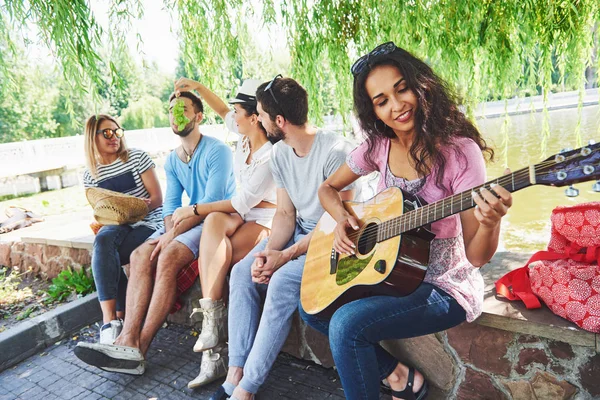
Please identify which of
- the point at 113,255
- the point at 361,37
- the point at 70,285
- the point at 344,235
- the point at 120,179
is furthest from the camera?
the point at 70,285

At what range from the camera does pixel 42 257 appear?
4734mm

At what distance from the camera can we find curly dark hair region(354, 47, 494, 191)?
1.86 m

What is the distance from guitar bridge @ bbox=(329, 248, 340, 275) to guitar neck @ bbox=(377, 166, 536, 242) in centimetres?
29

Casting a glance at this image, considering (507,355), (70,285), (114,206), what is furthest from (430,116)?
(70,285)

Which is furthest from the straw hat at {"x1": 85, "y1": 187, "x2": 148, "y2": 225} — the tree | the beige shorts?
the tree

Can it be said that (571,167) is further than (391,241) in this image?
No

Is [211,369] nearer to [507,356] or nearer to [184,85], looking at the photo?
[507,356]

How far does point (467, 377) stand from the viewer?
2.17 meters

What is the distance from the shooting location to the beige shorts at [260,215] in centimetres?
307

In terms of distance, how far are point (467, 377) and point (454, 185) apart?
1040 millimetres

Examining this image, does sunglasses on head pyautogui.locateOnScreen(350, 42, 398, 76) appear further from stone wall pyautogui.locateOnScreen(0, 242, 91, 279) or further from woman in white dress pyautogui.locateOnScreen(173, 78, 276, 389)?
stone wall pyautogui.locateOnScreen(0, 242, 91, 279)

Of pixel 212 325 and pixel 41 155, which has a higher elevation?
pixel 41 155

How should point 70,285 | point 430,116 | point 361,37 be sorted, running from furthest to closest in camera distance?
point 70,285, point 361,37, point 430,116

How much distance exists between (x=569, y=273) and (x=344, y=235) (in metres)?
1.00
